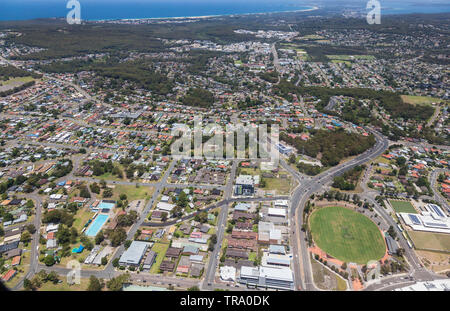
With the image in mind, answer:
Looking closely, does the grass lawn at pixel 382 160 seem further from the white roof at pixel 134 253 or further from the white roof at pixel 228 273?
the white roof at pixel 134 253

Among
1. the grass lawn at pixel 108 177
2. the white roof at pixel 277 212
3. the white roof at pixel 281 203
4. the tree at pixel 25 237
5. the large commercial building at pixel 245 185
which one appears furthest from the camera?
the grass lawn at pixel 108 177

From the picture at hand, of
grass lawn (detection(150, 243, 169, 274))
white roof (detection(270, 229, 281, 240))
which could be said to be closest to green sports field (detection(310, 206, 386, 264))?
white roof (detection(270, 229, 281, 240))

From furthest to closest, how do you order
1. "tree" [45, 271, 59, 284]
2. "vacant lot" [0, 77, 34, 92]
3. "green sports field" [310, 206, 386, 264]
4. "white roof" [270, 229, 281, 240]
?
"vacant lot" [0, 77, 34, 92] → "white roof" [270, 229, 281, 240] → "green sports field" [310, 206, 386, 264] → "tree" [45, 271, 59, 284]

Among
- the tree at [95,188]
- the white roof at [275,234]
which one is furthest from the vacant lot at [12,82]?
the white roof at [275,234]

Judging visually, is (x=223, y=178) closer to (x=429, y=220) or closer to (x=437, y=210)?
(x=429, y=220)

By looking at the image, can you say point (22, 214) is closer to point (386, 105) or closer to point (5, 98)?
point (5, 98)

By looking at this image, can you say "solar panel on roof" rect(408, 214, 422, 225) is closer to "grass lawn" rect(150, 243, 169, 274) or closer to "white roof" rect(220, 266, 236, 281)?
"white roof" rect(220, 266, 236, 281)

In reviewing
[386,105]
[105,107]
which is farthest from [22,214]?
[386,105]
